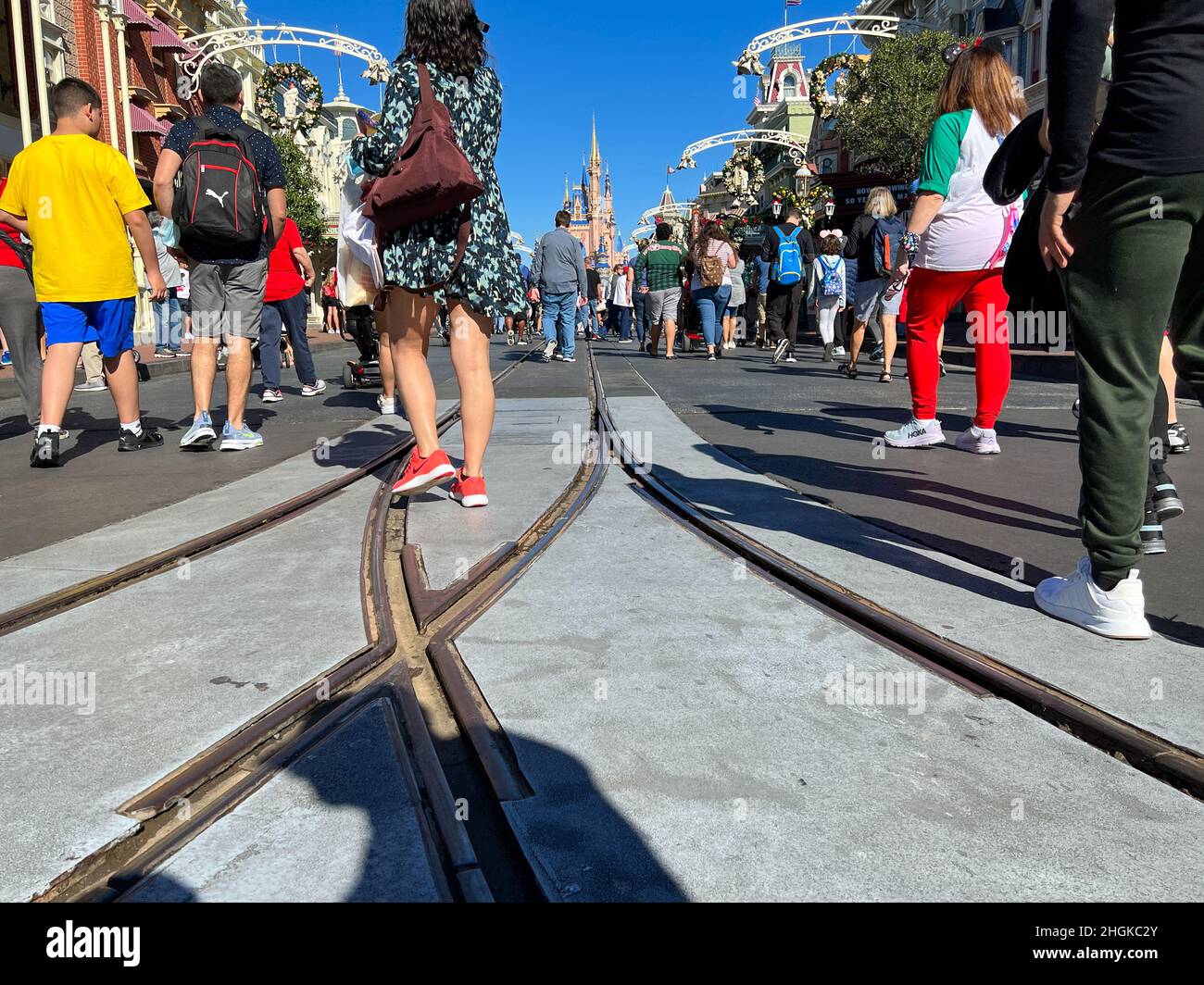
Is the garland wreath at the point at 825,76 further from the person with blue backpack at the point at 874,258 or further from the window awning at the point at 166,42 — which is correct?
the window awning at the point at 166,42

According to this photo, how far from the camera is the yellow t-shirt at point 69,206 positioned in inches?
217

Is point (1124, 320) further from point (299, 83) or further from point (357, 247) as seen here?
point (299, 83)

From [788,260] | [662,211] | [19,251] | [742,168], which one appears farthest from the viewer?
[662,211]

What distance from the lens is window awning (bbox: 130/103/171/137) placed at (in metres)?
32.6

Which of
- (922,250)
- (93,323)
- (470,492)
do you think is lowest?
(470,492)

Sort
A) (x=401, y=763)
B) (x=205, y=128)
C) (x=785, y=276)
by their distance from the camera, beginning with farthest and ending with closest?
(x=785, y=276)
(x=205, y=128)
(x=401, y=763)

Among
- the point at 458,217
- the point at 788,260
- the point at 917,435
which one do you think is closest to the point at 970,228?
the point at 917,435

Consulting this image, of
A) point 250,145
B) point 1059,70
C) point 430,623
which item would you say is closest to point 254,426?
point 250,145

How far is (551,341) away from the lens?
45.8ft

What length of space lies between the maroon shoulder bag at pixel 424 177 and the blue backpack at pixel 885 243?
23.8 ft

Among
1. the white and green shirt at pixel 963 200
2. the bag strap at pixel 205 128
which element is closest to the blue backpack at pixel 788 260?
the white and green shirt at pixel 963 200

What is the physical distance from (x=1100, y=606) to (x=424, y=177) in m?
2.77

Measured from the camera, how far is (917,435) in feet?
18.0

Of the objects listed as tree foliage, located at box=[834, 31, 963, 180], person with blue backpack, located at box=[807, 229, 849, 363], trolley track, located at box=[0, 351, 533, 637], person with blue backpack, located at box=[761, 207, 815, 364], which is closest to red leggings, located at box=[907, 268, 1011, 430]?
trolley track, located at box=[0, 351, 533, 637]
